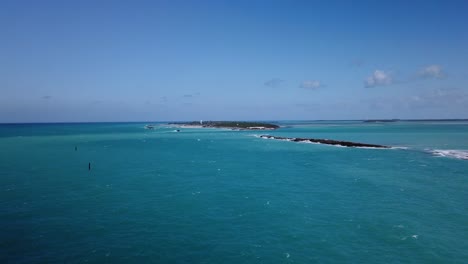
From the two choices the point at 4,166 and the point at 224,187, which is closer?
the point at 224,187

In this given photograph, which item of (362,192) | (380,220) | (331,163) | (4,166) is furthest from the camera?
(331,163)

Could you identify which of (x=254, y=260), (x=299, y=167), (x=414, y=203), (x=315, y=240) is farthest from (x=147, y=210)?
(x=299, y=167)

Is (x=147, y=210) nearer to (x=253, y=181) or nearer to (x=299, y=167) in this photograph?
(x=253, y=181)

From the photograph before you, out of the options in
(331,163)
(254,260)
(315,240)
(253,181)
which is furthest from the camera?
(331,163)

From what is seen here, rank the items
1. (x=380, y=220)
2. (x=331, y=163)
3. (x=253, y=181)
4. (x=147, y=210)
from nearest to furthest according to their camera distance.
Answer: (x=380, y=220)
(x=147, y=210)
(x=253, y=181)
(x=331, y=163)

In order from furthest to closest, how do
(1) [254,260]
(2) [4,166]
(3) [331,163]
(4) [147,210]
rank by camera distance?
(3) [331,163]
(2) [4,166]
(4) [147,210]
(1) [254,260]

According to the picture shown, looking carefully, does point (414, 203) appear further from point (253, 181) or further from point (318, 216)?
point (253, 181)

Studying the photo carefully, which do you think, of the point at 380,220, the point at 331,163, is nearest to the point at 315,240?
the point at 380,220

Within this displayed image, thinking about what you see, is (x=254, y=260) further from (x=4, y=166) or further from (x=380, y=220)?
(x=4, y=166)

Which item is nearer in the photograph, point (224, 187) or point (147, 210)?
point (147, 210)
